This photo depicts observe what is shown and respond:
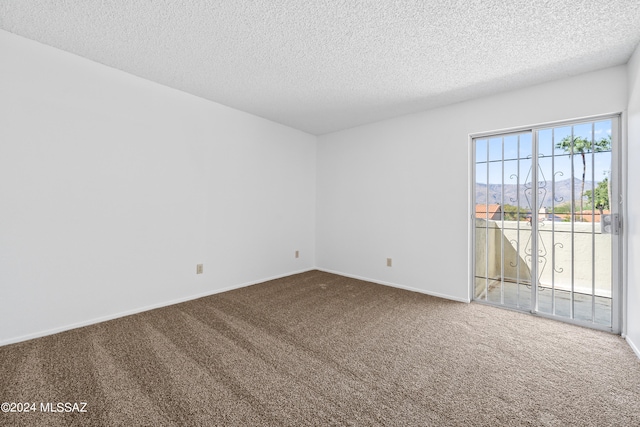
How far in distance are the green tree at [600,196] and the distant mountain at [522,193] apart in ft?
0.14

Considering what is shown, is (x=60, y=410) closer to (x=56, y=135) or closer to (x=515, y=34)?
(x=56, y=135)

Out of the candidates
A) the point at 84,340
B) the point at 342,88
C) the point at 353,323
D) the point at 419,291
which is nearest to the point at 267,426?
the point at 353,323

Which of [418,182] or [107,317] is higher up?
[418,182]

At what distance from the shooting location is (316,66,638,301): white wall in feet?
8.83

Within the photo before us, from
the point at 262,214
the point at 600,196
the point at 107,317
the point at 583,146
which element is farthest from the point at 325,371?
the point at 583,146

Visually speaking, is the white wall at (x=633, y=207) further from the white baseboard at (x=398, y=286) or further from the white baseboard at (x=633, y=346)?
the white baseboard at (x=398, y=286)

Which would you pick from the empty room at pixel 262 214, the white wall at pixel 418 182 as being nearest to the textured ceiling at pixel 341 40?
the empty room at pixel 262 214

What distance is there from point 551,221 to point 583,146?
0.78m

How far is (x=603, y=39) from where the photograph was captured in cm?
203

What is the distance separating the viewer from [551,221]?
2.79 m

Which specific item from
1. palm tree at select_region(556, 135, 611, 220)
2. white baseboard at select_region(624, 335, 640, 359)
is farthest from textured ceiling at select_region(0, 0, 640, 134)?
white baseboard at select_region(624, 335, 640, 359)

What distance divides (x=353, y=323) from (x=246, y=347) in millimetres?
1026

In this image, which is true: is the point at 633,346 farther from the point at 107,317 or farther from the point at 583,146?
the point at 107,317

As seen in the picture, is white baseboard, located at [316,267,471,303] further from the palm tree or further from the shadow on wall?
the palm tree
